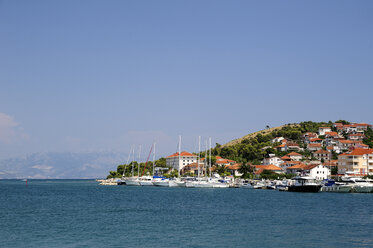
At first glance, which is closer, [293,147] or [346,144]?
[346,144]

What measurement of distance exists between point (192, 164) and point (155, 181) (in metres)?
48.2

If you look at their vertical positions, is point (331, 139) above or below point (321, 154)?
above

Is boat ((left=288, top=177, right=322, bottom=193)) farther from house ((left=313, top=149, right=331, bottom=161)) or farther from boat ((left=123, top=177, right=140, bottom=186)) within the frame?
house ((left=313, top=149, right=331, bottom=161))

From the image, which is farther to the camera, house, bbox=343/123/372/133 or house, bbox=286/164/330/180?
house, bbox=343/123/372/133

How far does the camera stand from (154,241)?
29953 millimetres

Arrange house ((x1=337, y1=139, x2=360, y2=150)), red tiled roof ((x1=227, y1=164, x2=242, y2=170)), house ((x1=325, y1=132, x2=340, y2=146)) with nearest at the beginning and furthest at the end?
red tiled roof ((x1=227, y1=164, x2=242, y2=170)) → house ((x1=337, y1=139, x2=360, y2=150)) → house ((x1=325, y1=132, x2=340, y2=146))

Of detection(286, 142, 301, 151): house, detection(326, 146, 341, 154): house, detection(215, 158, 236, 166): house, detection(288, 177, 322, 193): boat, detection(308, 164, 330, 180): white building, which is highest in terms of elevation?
detection(286, 142, 301, 151): house

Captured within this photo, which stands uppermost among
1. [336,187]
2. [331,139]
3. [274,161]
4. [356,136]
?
[356,136]

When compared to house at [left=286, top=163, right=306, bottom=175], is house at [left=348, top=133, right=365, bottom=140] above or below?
above

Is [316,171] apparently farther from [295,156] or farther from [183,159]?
[183,159]

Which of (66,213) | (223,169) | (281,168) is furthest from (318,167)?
(66,213)

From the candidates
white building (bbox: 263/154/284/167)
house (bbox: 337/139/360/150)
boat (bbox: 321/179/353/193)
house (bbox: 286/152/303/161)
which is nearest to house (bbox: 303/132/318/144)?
house (bbox: 337/139/360/150)

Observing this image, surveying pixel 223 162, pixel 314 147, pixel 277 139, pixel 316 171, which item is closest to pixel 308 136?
pixel 314 147

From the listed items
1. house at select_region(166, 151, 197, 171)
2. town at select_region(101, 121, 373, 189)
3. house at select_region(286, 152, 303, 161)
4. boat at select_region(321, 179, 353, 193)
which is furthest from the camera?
house at select_region(166, 151, 197, 171)
